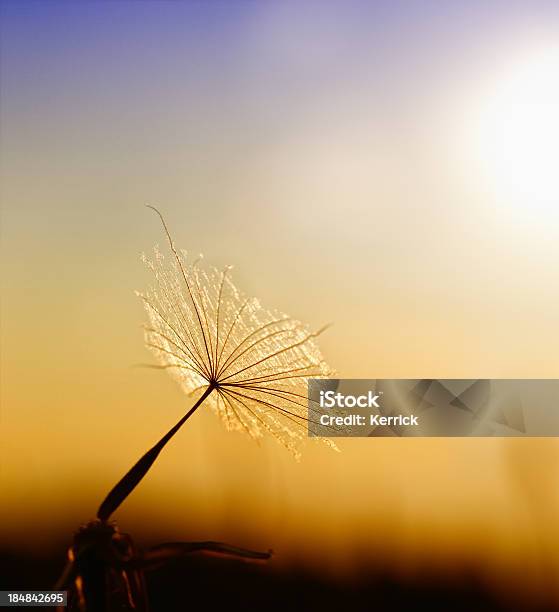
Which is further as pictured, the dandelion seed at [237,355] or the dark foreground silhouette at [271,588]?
the dark foreground silhouette at [271,588]

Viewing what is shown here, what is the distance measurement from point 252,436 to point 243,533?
1366 mm

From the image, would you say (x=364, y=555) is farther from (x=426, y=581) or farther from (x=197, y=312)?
(x=197, y=312)

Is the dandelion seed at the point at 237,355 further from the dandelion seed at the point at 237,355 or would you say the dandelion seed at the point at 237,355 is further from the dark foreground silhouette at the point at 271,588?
the dark foreground silhouette at the point at 271,588

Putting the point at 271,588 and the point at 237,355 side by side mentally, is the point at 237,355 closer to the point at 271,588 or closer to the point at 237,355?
the point at 237,355

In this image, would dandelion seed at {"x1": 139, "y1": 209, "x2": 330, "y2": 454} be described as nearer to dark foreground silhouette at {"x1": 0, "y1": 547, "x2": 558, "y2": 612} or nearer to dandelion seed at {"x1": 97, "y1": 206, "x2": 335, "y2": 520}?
dandelion seed at {"x1": 97, "y1": 206, "x2": 335, "y2": 520}

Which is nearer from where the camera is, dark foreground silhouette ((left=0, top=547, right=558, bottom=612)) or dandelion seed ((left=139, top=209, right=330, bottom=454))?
dandelion seed ((left=139, top=209, right=330, bottom=454))

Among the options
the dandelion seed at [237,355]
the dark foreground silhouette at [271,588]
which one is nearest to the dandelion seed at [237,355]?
the dandelion seed at [237,355]

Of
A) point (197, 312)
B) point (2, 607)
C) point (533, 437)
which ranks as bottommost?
point (2, 607)

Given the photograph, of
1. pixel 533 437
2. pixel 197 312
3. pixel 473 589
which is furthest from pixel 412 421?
pixel 197 312

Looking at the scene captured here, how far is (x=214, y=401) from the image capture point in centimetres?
80

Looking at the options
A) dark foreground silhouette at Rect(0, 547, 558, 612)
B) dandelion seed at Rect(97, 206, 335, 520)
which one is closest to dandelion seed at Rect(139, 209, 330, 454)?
dandelion seed at Rect(97, 206, 335, 520)

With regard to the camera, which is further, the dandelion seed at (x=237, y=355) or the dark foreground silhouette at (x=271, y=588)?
the dark foreground silhouette at (x=271, y=588)

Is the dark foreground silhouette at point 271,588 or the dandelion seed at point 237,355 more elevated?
the dandelion seed at point 237,355

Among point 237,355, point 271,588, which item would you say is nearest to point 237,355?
point 237,355
